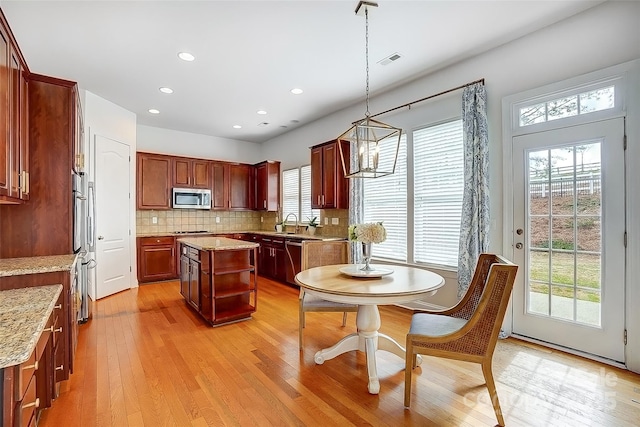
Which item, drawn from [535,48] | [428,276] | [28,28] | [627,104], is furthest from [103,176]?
[627,104]

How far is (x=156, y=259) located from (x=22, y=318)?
14.7 feet

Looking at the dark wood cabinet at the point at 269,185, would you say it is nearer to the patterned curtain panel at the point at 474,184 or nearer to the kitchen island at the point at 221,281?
the kitchen island at the point at 221,281

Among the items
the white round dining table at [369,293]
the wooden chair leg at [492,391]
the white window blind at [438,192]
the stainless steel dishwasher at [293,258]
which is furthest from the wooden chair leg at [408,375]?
the stainless steel dishwasher at [293,258]

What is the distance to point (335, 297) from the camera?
77.5 inches

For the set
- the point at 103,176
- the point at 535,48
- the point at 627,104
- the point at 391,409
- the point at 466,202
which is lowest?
the point at 391,409

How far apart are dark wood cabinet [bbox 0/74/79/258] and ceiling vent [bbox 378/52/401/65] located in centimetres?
301

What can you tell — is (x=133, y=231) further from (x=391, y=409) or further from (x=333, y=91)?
(x=391, y=409)

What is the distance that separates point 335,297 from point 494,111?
8.85 ft

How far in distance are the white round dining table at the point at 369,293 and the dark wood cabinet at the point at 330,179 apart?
2231 mm

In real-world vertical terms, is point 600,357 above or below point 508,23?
below

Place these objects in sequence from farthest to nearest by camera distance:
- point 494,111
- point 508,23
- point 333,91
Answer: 1. point 333,91
2. point 494,111
3. point 508,23

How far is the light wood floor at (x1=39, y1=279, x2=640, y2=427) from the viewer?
187 cm

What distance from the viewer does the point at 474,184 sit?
322 centimetres

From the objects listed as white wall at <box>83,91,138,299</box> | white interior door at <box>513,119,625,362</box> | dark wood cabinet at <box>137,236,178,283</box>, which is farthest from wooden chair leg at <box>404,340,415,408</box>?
dark wood cabinet at <box>137,236,178,283</box>
